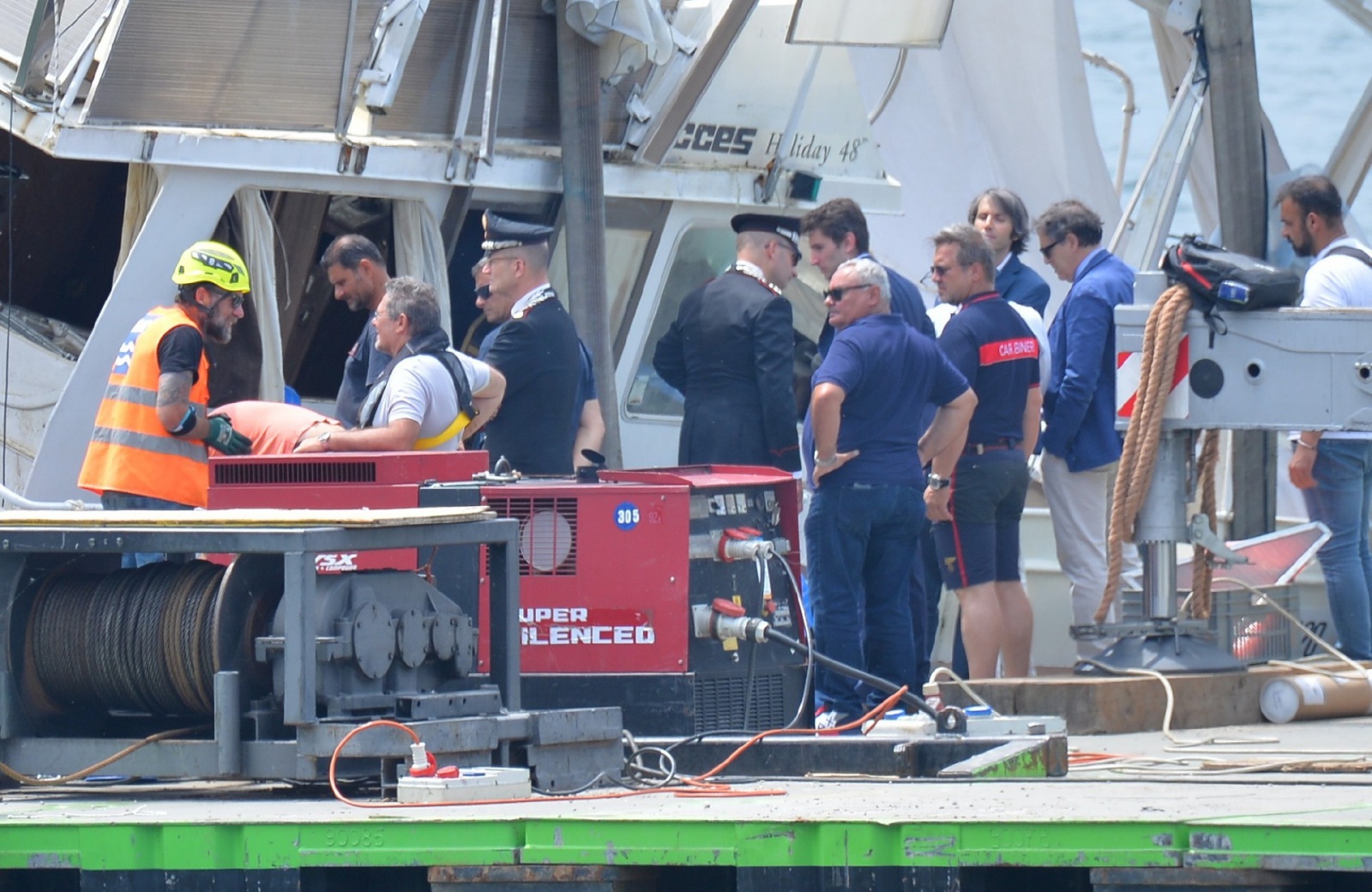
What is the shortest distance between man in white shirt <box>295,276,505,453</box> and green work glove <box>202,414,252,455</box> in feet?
0.87

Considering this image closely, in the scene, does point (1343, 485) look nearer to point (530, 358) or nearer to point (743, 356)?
point (743, 356)

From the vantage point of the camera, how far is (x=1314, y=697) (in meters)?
6.76

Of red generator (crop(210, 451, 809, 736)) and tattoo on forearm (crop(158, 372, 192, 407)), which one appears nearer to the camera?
red generator (crop(210, 451, 809, 736))

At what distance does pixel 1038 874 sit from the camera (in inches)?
153

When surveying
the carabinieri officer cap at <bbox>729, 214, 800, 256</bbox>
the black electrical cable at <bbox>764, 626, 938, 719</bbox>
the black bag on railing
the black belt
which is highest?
the carabinieri officer cap at <bbox>729, 214, 800, 256</bbox>

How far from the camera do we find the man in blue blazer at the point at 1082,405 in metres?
8.13

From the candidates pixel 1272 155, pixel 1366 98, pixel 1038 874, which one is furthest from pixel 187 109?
pixel 1366 98

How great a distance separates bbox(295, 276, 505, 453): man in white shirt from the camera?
21.3 ft

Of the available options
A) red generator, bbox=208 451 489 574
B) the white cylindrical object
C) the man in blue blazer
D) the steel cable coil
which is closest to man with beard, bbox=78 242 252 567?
red generator, bbox=208 451 489 574

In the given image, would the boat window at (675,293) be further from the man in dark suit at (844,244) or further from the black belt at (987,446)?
the black belt at (987,446)

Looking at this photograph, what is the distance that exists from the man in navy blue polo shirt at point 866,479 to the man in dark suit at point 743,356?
58 centimetres

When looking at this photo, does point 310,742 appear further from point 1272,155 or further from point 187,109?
point 1272,155

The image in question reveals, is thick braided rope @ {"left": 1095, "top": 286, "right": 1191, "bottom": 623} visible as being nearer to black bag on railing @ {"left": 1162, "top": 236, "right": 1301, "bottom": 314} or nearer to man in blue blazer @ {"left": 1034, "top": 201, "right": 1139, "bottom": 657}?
black bag on railing @ {"left": 1162, "top": 236, "right": 1301, "bottom": 314}

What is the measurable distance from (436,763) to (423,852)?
63 centimetres
